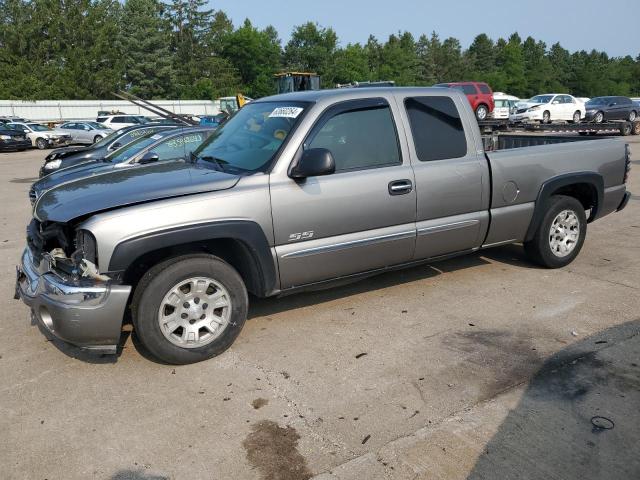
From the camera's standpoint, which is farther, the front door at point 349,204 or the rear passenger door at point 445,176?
the rear passenger door at point 445,176

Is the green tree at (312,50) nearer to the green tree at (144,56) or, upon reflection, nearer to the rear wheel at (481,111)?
the green tree at (144,56)

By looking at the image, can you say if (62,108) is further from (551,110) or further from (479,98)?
(551,110)

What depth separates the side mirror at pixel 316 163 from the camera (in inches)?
158

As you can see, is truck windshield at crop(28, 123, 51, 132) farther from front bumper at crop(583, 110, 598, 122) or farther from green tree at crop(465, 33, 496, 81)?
green tree at crop(465, 33, 496, 81)

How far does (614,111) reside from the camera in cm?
2848

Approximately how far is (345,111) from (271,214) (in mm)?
1094

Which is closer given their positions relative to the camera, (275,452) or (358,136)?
(275,452)

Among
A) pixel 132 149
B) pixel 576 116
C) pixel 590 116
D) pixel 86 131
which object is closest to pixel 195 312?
pixel 132 149

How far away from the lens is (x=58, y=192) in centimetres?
430

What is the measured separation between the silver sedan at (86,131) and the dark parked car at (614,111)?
2525 cm

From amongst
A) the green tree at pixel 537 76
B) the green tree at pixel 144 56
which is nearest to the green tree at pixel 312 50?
the green tree at pixel 144 56

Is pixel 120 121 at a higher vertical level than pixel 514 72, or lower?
lower

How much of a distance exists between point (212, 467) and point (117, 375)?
130 centimetres

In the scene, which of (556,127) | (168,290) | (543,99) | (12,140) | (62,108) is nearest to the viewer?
(168,290)
